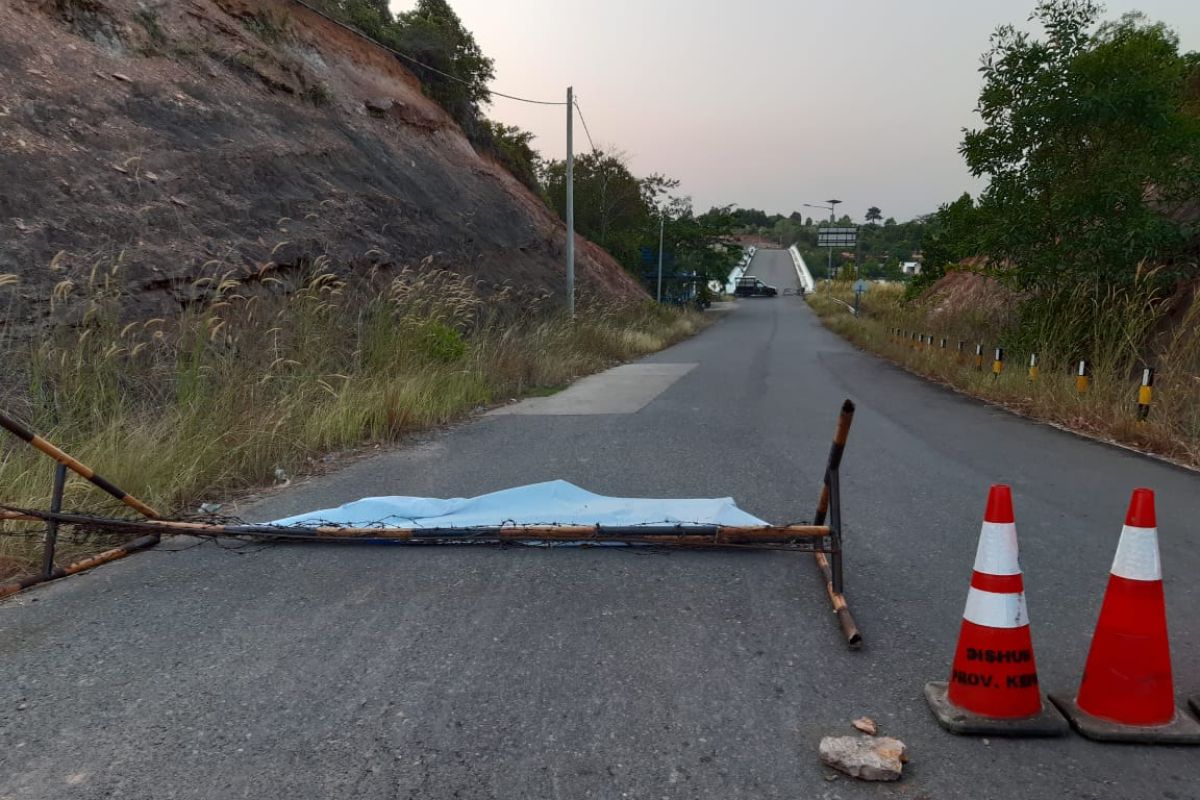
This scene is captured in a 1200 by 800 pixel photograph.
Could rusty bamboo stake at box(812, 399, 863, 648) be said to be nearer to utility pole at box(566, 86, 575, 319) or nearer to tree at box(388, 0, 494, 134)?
utility pole at box(566, 86, 575, 319)

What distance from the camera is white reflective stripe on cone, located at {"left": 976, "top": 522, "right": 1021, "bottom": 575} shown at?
3021mm

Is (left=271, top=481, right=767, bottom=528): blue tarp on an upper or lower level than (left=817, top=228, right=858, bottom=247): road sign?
lower

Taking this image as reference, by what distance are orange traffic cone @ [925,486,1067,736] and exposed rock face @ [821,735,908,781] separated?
0.98 feet

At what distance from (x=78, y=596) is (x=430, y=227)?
14.3 meters

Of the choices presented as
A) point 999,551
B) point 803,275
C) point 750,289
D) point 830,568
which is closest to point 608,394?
point 830,568

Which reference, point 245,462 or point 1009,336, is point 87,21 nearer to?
point 245,462

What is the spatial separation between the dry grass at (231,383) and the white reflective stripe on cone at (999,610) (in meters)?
4.69

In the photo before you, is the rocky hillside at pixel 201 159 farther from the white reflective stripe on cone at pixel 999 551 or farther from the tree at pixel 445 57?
the white reflective stripe on cone at pixel 999 551

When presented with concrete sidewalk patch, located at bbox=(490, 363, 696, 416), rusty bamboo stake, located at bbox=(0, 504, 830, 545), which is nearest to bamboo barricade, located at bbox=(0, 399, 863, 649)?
rusty bamboo stake, located at bbox=(0, 504, 830, 545)

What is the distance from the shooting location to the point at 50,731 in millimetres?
2871

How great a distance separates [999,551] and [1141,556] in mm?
456

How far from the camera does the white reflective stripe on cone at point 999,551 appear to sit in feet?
9.91

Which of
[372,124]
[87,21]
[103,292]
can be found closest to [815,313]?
[372,124]

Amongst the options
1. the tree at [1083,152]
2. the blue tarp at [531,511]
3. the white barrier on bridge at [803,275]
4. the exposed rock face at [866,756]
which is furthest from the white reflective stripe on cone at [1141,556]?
the white barrier on bridge at [803,275]
